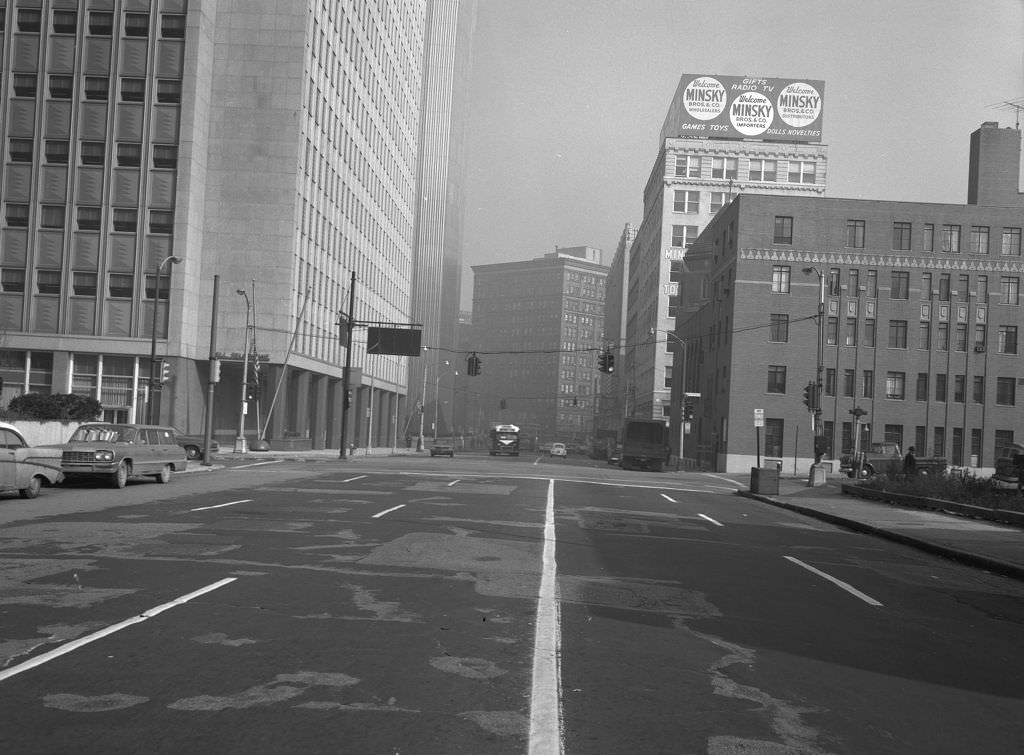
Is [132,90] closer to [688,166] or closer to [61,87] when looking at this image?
[61,87]

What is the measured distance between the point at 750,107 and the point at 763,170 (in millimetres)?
6432

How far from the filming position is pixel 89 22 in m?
54.2

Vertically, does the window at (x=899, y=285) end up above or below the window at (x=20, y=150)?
below

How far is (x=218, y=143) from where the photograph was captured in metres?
56.9

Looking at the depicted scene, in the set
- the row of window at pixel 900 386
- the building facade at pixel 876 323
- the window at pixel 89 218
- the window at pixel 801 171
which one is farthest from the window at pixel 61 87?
the window at pixel 801 171

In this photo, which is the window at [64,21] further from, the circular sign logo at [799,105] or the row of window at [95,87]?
the circular sign logo at [799,105]

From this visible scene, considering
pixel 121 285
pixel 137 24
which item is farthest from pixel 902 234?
pixel 137 24

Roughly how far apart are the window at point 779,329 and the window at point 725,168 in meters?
38.6

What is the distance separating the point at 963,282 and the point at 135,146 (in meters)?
52.4

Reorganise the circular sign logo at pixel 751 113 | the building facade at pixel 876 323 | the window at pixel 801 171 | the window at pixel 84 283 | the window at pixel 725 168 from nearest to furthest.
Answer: the window at pixel 84 283, the building facade at pixel 876 323, the circular sign logo at pixel 751 113, the window at pixel 801 171, the window at pixel 725 168

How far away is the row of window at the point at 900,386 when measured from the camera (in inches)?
2470

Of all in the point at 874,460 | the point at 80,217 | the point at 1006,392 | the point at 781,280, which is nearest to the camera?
the point at 874,460

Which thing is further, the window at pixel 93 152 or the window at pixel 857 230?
the window at pixel 857 230

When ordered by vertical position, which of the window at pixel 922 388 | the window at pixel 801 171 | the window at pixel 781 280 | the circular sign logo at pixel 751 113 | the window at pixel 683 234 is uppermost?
the circular sign logo at pixel 751 113
